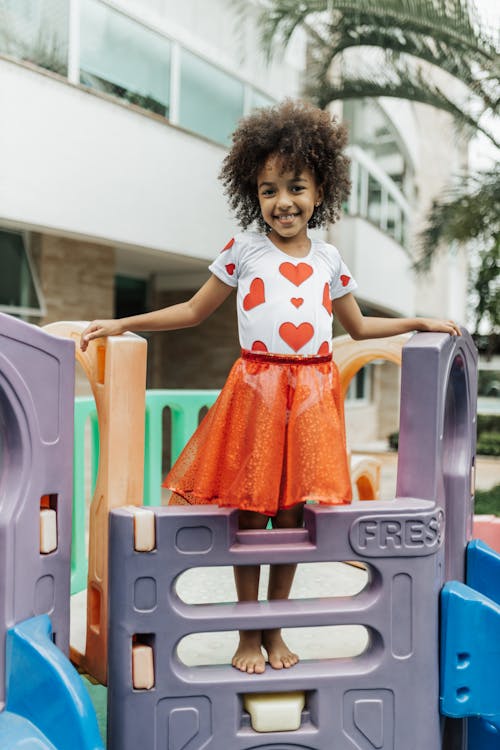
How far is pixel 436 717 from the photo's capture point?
172cm

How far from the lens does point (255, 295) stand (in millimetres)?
1858

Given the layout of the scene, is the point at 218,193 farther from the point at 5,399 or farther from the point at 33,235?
the point at 5,399

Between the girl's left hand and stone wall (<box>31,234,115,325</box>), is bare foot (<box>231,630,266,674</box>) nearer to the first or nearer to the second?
the girl's left hand

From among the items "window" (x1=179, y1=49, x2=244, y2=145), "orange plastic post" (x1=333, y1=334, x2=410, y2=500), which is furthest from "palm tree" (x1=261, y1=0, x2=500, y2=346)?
"orange plastic post" (x1=333, y1=334, x2=410, y2=500)

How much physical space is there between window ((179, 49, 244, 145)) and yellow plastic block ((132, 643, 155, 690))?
6.95 meters

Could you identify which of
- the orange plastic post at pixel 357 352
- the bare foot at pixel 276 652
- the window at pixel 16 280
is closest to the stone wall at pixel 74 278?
the window at pixel 16 280

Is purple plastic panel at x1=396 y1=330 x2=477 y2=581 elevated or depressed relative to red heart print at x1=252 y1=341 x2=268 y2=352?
depressed

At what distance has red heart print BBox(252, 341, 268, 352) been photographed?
1834mm

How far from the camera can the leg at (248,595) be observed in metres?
1.72

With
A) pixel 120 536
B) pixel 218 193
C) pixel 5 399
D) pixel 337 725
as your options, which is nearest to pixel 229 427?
pixel 120 536

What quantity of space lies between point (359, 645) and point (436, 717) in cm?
43

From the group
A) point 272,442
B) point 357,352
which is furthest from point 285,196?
point 357,352

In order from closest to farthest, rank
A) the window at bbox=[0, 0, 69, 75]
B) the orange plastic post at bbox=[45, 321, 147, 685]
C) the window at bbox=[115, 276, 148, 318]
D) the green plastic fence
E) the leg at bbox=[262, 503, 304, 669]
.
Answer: the leg at bbox=[262, 503, 304, 669] < the orange plastic post at bbox=[45, 321, 147, 685] < the green plastic fence < the window at bbox=[0, 0, 69, 75] < the window at bbox=[115, 276, 148, 318]

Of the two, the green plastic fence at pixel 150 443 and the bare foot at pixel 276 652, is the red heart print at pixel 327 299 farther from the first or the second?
the green plastic fence at pixel 150 443
